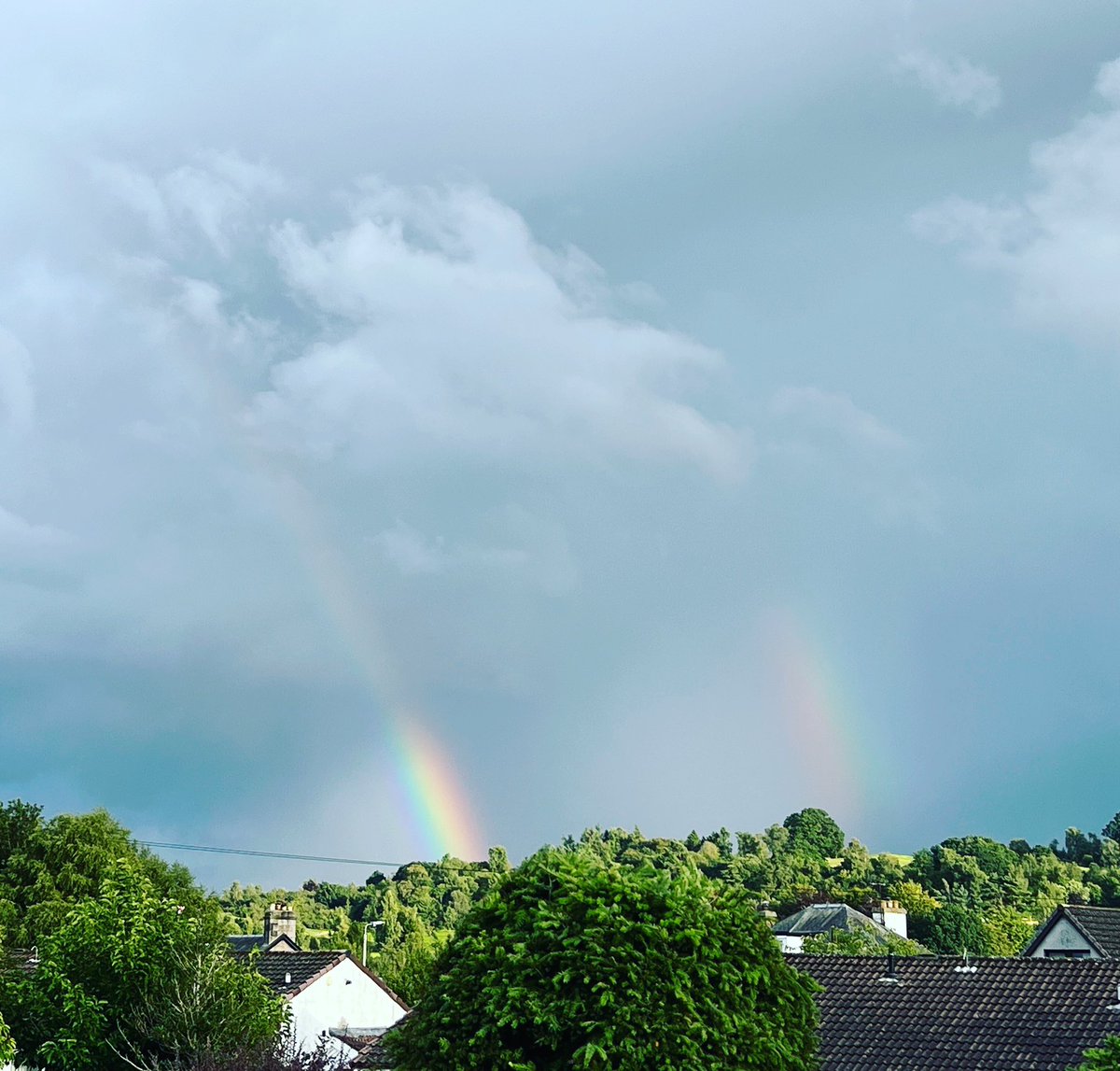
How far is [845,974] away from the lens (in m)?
35.8

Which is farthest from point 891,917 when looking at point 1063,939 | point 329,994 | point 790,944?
point 329,994

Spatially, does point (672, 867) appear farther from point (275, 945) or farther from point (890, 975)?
point (275, 945)

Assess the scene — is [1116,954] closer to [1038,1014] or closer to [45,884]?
[1038,1014]

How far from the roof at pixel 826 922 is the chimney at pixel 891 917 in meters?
0.51

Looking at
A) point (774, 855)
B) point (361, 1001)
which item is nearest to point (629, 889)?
point (361, 1001)

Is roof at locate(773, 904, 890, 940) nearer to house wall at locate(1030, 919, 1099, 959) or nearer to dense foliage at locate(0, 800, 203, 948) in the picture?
house wall at locate(1030, 919, 1099, 959)

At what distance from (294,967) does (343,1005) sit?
2215mm

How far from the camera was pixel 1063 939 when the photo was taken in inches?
2457

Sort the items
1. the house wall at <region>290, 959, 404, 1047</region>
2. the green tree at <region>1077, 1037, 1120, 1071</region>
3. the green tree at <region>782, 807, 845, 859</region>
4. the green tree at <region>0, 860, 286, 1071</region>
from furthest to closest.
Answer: the green tree at <region>782, 807, 845, 859</region>
the house wall at <region>290, 959, 404, 1047</region>
the green tree at <region>0, 860, 286, 1071</region>
the green tree at <region>1077, 1037, 1120, 1071</region>

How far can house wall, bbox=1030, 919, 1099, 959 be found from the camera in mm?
61219

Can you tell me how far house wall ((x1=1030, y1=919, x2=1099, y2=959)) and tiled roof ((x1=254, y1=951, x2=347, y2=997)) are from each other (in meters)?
31.1

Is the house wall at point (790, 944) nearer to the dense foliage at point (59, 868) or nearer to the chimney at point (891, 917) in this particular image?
the chimney at point (891, 917)

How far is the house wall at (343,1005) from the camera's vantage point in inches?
1981

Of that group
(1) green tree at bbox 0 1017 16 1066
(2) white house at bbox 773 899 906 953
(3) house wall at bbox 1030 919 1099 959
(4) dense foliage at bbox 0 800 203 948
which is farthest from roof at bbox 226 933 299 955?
(1) green tree at bbox 0 1017 16 1066
